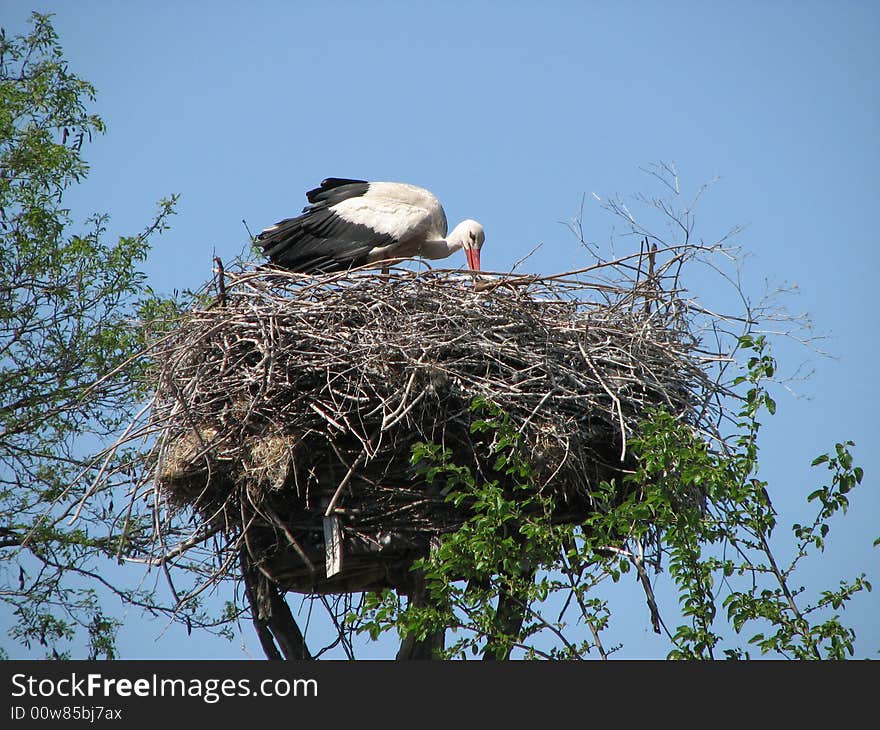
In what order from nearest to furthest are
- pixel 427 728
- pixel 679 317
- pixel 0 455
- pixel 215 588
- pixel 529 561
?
pixel 427 728 < pixel 529 561 < pixel 215 588 < pixel 679 317 < pixel 0 455

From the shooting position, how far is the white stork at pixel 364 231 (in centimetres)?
942

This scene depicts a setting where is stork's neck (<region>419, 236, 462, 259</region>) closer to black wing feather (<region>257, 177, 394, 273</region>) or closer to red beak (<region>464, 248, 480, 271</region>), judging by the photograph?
red beak (<region>464, 248, 480, 271</region>)

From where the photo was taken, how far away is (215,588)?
7.32 m

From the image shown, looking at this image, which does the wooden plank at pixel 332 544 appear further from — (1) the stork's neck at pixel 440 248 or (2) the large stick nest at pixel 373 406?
(1) the stork's neck at pixel 440 248

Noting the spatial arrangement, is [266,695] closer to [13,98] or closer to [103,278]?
[103,278]

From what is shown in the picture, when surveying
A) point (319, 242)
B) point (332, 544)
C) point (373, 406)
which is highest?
point (319, 242)

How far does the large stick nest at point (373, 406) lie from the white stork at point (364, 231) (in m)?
1.62

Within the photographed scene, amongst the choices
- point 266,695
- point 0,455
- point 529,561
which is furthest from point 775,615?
point 0,455

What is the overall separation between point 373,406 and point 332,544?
0.79 m

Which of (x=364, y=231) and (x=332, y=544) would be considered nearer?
(x=332, y=544)

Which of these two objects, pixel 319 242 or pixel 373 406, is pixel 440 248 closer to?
pixel 319 242

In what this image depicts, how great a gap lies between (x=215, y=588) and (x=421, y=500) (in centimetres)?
124

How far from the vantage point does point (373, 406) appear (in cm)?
734

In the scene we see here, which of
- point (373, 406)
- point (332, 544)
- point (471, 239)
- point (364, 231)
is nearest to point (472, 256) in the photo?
point (471, 239)
